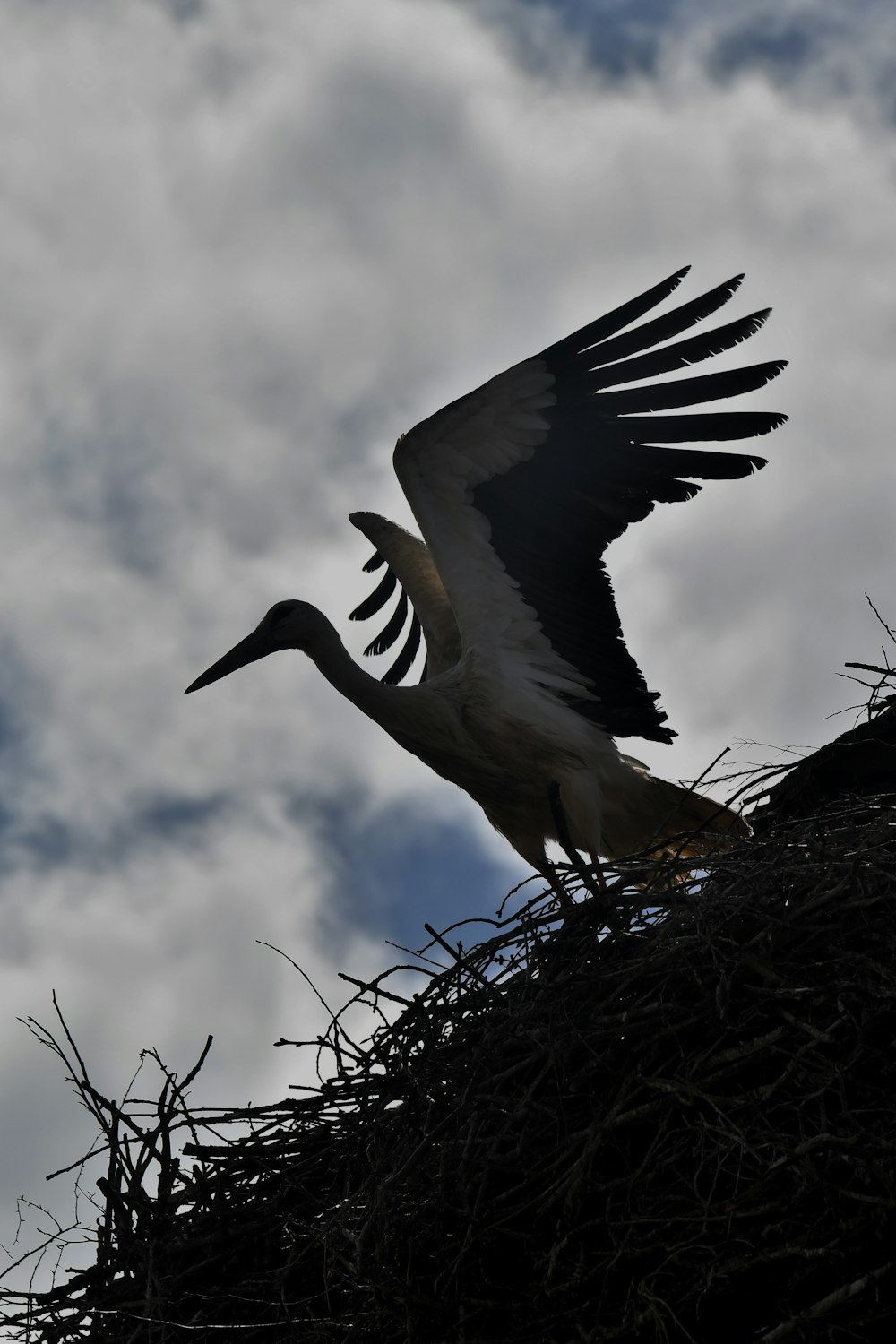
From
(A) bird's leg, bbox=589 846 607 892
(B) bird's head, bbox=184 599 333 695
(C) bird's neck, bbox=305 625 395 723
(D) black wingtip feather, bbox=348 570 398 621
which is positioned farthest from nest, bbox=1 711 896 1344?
(D) black wingtip feather, bbox=348 570 398 621

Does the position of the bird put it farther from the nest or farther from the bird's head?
the nest

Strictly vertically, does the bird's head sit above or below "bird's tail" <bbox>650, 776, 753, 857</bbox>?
above

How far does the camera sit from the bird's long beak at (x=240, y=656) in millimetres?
4895

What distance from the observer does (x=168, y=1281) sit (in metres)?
3.07

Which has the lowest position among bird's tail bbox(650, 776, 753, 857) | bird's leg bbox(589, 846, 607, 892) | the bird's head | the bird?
bird's leg bbox(589, 846, 607, 892)

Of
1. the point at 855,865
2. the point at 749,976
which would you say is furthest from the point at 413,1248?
the point at 855,865

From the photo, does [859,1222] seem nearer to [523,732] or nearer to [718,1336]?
[718,1336]

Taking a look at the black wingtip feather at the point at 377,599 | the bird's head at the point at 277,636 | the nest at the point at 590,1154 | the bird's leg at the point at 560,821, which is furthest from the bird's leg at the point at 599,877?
the black wingtip feather at the point at 377,599

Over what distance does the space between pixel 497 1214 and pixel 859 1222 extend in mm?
662

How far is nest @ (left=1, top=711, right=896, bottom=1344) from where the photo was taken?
242 centimetres

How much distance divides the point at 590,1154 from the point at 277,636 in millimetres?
2572

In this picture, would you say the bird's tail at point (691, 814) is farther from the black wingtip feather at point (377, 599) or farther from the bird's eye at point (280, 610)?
the black wingtip feather at point (377, 599)

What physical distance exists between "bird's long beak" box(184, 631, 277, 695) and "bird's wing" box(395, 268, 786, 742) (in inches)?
29.3

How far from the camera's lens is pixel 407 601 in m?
6.02
